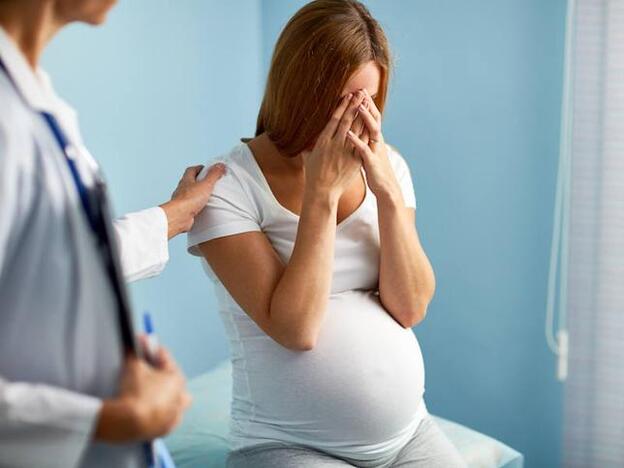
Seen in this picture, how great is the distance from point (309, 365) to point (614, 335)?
1.02 m

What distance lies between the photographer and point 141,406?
81 centimetres

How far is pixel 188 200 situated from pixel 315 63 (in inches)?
12.5

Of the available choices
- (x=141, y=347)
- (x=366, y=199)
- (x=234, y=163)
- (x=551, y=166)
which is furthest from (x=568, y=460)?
(x=141, y=347)

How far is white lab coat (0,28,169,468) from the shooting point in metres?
0.79

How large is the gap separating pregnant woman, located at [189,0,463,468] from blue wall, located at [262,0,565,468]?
78cm

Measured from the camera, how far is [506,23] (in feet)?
7.41

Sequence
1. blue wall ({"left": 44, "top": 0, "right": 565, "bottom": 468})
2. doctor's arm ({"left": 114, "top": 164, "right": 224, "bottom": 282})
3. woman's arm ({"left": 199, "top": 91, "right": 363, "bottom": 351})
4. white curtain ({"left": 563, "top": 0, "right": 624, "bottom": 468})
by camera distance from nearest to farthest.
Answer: doctor's arm ({"left": 114, "top": 164, "right": 224, "bottom": 282}) < woman's arm ({"left": 199, "top": 91, "right": 363, "bottom": 351}) < white curtain ({"left": 563, "top": 0, "right": 624, "bottom": 468}) < blue wall ({"left": 44, "top": 0, "right": 565, "bottom": 468})

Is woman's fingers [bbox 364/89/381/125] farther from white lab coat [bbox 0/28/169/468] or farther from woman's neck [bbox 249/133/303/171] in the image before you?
white lab coat [bbox 0/28/169/468]

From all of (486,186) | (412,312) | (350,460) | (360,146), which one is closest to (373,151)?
(360,146)

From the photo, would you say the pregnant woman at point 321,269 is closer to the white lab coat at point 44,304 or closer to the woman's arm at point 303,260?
the woman's arm at point 303,260

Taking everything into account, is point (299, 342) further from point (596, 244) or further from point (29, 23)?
point (596, 244)

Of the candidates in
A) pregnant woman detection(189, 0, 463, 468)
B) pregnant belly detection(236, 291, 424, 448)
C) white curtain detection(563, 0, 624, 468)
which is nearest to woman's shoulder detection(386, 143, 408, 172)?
pregnant woman detection(189, 0, 463, 468)

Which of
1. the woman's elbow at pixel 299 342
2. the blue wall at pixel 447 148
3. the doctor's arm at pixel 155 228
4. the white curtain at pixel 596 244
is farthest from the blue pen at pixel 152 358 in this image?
the white curtain at pixel 596 244

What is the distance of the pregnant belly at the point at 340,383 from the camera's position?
1.46 meters
